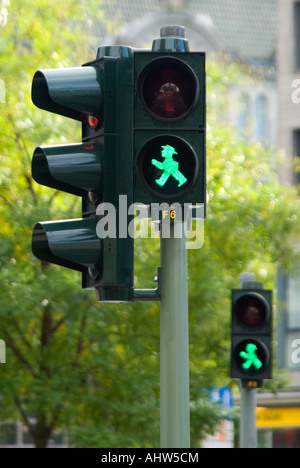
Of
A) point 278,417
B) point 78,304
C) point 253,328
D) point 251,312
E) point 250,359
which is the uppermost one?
point 278,417

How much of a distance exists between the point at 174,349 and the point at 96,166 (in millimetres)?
829

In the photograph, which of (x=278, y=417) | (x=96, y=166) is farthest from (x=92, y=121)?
(x=278, y=417)

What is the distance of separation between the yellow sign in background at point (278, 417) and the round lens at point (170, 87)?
79.0 ft

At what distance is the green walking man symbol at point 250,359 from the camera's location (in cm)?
982

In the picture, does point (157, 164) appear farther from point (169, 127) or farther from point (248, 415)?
point (248, 415)

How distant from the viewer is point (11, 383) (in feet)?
54.3

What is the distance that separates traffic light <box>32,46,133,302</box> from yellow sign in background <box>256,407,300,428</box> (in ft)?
78.6

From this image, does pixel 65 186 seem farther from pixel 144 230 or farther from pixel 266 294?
pixel 144 230

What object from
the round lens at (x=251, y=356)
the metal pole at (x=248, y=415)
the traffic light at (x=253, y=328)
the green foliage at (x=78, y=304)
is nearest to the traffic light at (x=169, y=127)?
the traffic light at (x=253, y=328)

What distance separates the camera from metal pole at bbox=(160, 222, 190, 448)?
465 centimetres

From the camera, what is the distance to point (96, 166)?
4.71 metres

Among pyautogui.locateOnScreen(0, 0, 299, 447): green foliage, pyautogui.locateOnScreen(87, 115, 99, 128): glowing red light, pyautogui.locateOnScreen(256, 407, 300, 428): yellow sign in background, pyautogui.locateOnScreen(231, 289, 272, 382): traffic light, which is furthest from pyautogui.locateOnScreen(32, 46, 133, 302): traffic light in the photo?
pyautogui.locateOnScreen(256, 407, 300, 428): yellow sign in background

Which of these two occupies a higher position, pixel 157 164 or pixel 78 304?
pixel 78 304
